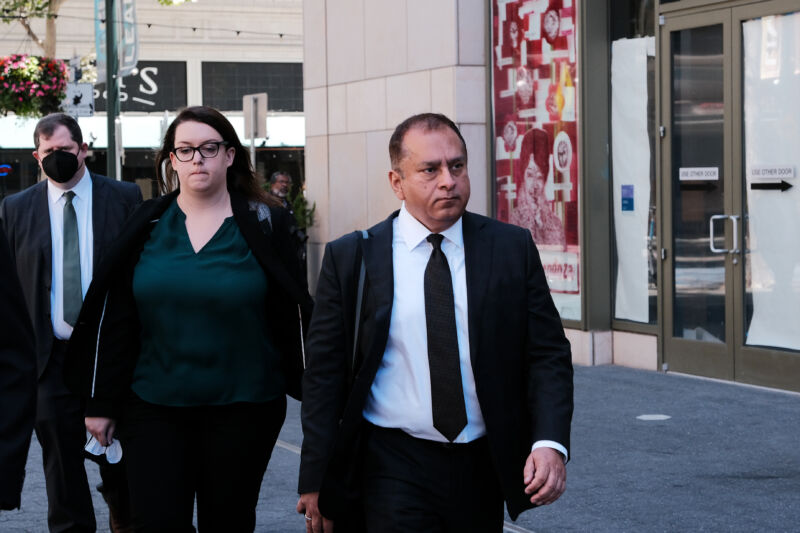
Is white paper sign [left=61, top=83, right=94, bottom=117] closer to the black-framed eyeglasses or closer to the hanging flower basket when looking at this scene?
the hanging flower basket

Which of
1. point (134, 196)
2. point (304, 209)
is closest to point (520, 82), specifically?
point (304, 209)

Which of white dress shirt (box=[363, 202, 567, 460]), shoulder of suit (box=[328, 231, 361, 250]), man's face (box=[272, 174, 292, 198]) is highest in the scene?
man's face (box=[272, 174, 292, 198])

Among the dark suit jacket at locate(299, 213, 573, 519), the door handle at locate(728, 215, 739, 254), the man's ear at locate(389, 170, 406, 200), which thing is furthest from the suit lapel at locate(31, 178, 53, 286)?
the door handle at locate(728, 215, 739, 254)

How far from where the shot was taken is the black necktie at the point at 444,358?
382cm

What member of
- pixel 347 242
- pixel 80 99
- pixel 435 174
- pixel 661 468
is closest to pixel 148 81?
pixel 80 99

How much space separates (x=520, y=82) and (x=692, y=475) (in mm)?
6269

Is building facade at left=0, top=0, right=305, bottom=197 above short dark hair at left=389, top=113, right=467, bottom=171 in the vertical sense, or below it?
above

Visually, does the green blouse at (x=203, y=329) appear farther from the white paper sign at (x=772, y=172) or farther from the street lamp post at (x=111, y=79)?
the street lamp post at (x=111, y=79)

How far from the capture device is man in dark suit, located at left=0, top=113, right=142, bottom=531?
593 cm

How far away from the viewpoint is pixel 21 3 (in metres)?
27.2

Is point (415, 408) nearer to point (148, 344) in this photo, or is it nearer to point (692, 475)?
point (148, 344)

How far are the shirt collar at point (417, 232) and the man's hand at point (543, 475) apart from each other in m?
0.64

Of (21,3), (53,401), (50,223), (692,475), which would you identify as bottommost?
(692,475)

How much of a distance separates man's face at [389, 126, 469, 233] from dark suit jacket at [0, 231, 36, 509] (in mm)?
1137
